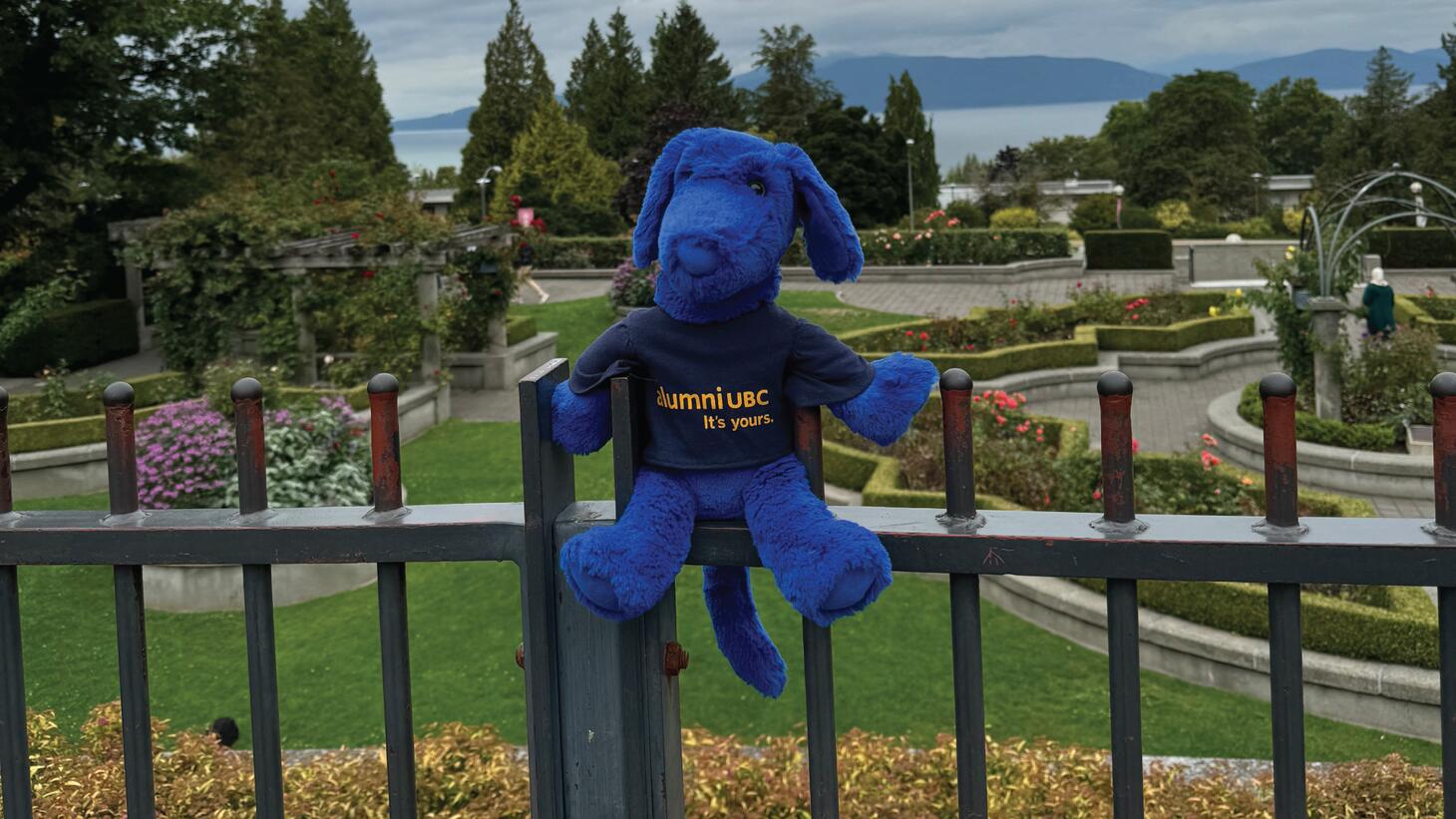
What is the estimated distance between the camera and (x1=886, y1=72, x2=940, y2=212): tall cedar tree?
43625 millimetres

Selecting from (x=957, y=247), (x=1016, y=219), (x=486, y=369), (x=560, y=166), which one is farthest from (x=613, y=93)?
(x=486, y=369)

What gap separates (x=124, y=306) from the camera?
23.7m

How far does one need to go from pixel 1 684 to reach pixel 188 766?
7.03ft

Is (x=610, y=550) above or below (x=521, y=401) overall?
below

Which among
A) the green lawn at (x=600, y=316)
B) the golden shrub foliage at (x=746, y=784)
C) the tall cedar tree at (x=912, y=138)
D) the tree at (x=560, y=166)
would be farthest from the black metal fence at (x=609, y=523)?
the tall cedar tree at (x=912, y=138)

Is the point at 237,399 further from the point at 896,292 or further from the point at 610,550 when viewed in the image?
the point at 896,292

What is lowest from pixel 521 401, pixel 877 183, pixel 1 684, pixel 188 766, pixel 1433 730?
pixel 1433 730

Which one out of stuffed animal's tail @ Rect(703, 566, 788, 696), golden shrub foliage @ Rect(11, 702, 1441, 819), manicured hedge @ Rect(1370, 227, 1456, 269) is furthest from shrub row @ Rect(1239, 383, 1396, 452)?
manicured hedge @ Rect(1370, 227, 1456, 269)

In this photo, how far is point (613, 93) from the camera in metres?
49.5

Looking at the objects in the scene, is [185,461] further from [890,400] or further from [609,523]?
[890,400]

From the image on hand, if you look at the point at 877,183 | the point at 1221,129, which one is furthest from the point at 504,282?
the point at 1221,129

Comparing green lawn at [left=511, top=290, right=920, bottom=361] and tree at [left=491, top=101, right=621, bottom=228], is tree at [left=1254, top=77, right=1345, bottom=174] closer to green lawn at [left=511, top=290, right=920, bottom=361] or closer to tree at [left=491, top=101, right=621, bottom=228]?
tree at [left=491, top=101, right=621, bottom=228]

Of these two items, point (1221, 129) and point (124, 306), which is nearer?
point (124, 306)

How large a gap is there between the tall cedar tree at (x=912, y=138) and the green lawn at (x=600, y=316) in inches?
746
